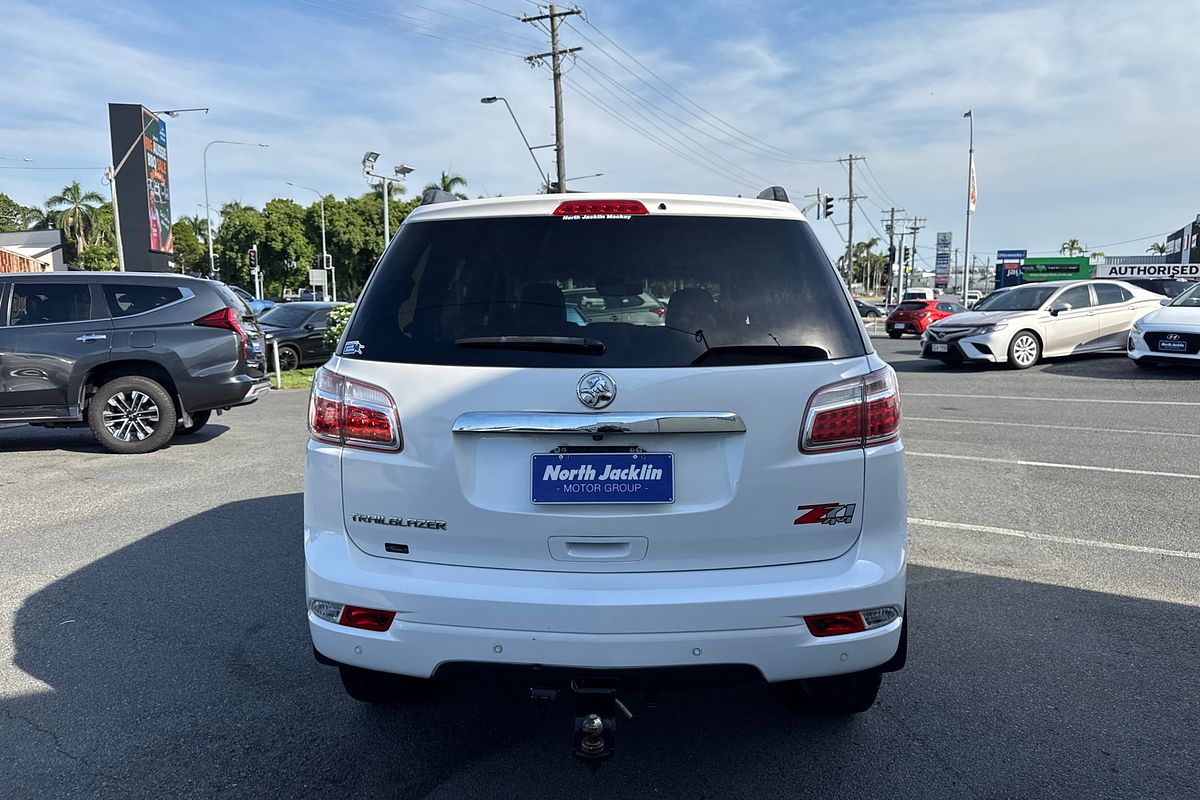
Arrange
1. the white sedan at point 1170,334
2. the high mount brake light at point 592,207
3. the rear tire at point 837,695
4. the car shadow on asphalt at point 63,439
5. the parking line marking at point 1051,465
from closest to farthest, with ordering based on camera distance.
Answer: the high mount brake light at point 592,207 < the rear tire at point 837,695 < the parking line marking at point 1051,465 < the car shadow on asphalt at point 63,439 < the white sedan at point 1170,334

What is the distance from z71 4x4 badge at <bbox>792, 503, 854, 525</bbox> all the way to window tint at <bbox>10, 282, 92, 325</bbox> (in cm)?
811

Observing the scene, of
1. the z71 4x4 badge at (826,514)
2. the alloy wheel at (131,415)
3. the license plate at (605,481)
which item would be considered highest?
the license plate at (605,481)

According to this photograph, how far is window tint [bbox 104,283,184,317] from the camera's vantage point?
8.24 m

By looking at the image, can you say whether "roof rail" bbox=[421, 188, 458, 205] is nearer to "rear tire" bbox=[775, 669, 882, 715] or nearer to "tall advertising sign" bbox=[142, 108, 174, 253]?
"rear tire" bbox=[775, 669, 882, 715]

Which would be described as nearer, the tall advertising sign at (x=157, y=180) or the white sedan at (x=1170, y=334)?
the white sedan at (x=1170, y=334)

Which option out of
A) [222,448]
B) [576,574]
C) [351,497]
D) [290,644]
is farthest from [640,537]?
[222,448]

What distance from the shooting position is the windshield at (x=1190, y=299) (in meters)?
13.4

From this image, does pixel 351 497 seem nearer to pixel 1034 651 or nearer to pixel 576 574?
pixel 576 574

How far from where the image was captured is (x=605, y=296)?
264 cm

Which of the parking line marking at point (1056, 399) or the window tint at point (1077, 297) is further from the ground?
the window tint at point (1077, 297)

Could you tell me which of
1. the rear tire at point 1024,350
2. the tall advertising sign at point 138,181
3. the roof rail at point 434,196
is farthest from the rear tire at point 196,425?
the tall advertising sign at point 138,181

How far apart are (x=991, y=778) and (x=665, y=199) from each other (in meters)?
2.11

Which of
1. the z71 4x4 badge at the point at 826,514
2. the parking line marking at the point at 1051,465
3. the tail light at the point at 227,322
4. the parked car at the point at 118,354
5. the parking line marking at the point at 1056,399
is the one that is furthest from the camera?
the parking line marking at the point at 1056,399

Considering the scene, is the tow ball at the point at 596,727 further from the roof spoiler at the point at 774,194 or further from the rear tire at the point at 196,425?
the rear tire at the point at 196,425
